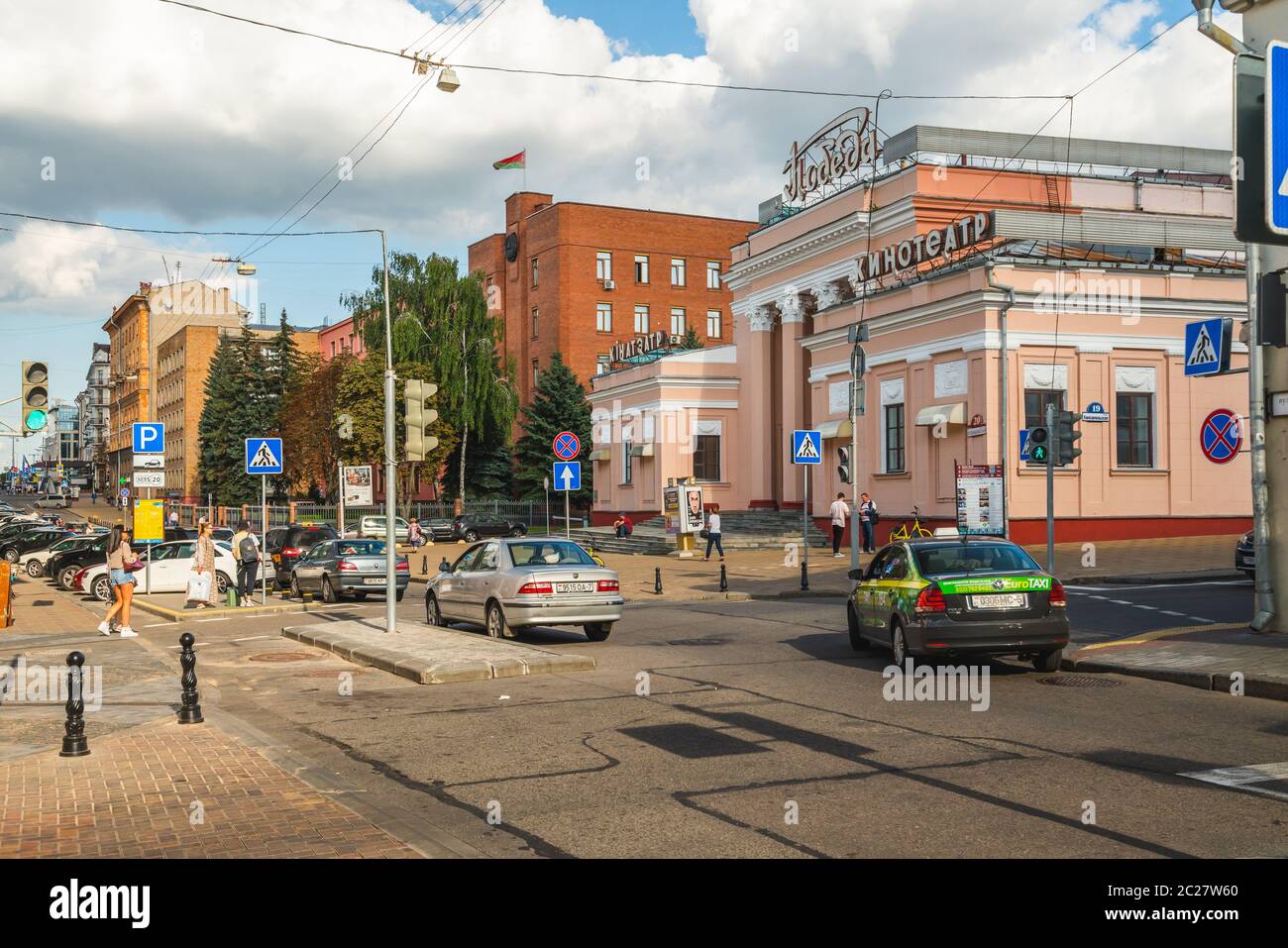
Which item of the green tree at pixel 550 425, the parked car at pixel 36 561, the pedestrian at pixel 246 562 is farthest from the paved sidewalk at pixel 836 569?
the green tree at pixel 550 425

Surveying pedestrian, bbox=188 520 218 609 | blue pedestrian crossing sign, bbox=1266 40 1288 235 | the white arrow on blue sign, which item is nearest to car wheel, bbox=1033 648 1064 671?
blue pedestrian crossing sign, bbox=1266 40 1288 235

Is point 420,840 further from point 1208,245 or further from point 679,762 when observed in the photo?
point 1208,245

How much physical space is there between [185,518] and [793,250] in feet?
212

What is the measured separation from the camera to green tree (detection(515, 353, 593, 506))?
221 feet

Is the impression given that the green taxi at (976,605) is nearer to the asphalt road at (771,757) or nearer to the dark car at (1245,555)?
the asphalt road at (771,757)

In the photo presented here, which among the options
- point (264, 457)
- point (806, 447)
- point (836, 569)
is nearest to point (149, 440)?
point (264, 457)

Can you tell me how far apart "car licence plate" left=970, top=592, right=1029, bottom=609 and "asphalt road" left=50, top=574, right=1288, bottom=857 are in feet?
2.72

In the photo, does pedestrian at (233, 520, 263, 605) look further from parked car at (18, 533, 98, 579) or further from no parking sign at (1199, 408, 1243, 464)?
no parking sign at (1199, 408, 1243, 464)

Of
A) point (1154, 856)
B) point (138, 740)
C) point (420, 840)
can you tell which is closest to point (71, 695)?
point (138, 740)

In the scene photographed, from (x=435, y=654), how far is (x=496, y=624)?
8.67 feet

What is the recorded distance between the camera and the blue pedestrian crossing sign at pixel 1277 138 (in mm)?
5738

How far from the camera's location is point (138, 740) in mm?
9852

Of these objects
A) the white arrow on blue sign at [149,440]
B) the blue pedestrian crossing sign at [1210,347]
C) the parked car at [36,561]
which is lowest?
the parked car at [36,561]

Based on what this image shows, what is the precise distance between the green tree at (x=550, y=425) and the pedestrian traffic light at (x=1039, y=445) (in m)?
47.3
